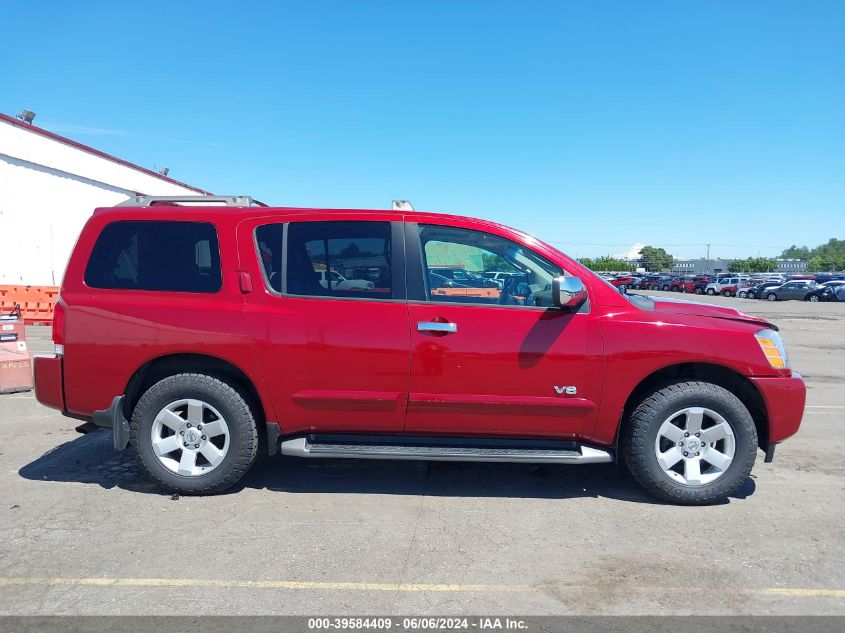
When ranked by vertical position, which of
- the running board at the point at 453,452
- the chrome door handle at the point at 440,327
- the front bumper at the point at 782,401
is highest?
the chrome door handle at the point at 440,327

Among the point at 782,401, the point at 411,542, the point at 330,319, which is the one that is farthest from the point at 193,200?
the point at 782,401

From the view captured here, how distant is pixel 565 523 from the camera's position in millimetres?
3869

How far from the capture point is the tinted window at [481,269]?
4.14m

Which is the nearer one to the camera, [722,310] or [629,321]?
[629,321]

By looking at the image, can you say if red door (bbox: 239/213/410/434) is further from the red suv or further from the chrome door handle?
the chrome door handle

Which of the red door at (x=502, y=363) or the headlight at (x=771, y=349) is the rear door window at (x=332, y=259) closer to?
the red door at (x=502, y=363)

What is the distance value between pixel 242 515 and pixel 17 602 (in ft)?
4.30

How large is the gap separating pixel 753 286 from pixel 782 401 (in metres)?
49.6

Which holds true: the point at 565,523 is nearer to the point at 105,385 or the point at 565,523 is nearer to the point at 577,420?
the point at 577,420

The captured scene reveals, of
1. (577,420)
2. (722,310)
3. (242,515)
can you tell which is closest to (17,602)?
(242,515)

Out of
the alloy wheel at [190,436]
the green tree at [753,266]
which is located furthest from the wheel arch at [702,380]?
the green tree at [753,266]

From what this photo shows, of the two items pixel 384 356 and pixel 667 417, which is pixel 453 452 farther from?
pixel 667 417

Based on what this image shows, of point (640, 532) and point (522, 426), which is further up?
point (522, 426)

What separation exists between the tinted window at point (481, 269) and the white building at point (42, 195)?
1593 cm
